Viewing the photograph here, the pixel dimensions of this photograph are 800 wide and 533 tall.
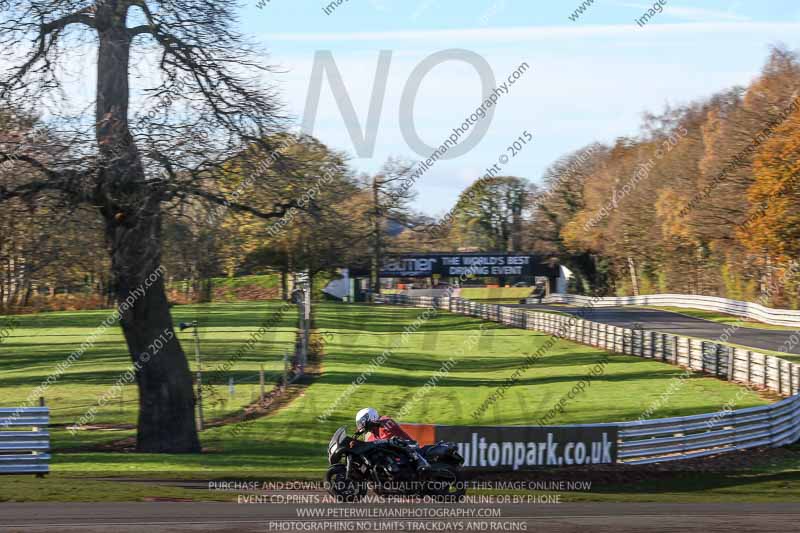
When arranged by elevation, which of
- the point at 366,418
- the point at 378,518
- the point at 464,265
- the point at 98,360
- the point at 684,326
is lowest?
the point at 98,360

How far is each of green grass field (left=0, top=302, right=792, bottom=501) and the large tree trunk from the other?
0.91 meters

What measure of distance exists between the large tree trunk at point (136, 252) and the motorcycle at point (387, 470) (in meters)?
5.48

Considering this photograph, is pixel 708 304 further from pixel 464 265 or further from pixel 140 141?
pixel 140 141

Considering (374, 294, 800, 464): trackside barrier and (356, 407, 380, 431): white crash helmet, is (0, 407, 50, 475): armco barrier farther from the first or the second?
(374, 294, 800, 464): trackside barrier

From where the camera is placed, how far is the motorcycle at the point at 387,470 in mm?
12938

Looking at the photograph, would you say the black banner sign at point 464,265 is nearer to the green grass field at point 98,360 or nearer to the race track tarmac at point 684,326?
the race track tarmac at point 684,326

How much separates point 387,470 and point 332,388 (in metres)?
18.2


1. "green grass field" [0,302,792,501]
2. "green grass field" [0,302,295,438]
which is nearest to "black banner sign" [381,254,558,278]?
"green grass field" [0,302,295,438]

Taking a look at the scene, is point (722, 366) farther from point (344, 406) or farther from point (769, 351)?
point (344, 406)

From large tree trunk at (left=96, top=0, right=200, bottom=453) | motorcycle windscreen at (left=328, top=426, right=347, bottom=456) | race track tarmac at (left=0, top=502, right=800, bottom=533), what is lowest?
race track tarmac at (left=0, top=502, right=800, bottom=533)

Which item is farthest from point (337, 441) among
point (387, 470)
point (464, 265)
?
point (464, 265)

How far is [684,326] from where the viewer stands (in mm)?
51969

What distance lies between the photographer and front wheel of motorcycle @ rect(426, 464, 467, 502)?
1309cm

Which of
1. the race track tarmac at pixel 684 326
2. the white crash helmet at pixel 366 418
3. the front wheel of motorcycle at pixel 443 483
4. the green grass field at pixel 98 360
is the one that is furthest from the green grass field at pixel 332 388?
the race track tarmac at pixel 684 326
